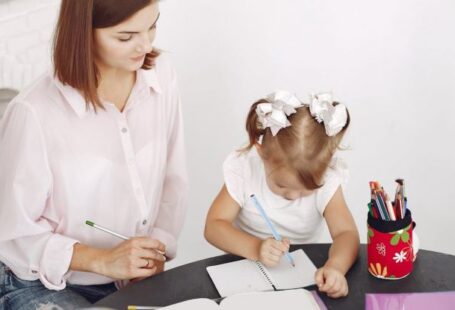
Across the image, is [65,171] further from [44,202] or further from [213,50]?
[213,50]

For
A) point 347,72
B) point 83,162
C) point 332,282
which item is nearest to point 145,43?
point 83,162

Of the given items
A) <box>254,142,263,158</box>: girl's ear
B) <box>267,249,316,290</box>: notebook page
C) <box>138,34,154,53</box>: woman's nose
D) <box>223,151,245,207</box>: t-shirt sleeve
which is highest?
<box>138,34,154,53</box>: woman's nose

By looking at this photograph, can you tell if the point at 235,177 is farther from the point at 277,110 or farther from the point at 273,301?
the point at 273,301

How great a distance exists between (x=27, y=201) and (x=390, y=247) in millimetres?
698

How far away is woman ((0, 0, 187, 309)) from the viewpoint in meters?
1.34

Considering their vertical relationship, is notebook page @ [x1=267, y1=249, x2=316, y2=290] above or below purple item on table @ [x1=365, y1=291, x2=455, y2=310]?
below

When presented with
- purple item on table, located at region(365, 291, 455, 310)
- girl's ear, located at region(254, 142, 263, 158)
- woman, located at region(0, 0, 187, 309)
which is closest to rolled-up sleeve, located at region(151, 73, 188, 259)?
woman, located at region(0, 0, 187, 309)

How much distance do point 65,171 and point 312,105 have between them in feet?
1.67

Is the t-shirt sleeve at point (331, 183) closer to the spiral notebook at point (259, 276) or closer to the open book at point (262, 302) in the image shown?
the spiral notebook at point (259, 276)

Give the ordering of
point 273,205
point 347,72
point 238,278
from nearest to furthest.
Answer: point 238,278 < point 273,205 < point 347,72

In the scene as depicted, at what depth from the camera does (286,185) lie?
1419 mm

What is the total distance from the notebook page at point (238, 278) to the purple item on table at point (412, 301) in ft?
0.59

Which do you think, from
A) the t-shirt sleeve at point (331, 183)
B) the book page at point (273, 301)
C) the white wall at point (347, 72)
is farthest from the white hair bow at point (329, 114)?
the white wall at point (347, 72)

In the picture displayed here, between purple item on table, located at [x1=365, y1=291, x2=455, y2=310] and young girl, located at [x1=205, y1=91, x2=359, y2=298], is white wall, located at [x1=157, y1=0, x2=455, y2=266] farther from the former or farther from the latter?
purple item on table, located at [x1=365, y1=291, x2=455, y2=310]
